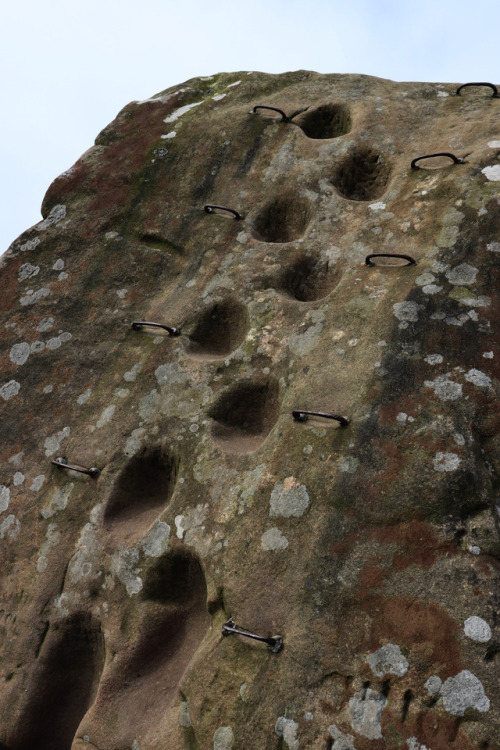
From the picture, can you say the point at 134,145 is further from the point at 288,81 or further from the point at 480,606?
the point at 480,606

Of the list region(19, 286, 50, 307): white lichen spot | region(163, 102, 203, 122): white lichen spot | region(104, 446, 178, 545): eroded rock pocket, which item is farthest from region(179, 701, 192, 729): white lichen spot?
region(163, 102, 203, 122): white lichen spot

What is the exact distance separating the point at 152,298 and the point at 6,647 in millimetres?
2319

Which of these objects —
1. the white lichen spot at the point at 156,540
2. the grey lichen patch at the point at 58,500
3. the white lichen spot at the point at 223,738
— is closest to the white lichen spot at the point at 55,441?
the grey lichen patch at the point at 58,500

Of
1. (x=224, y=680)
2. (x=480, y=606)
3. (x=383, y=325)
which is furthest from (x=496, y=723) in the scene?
(x=383, y=325)

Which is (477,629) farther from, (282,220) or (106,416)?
(282,220)

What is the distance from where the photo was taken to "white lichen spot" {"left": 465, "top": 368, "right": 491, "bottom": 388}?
3.34 m

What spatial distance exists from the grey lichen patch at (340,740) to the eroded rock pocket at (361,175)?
3406mm

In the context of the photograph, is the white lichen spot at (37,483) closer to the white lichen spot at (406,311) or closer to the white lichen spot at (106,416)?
the white lichen spot at (106,416)

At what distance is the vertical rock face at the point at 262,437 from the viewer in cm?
291

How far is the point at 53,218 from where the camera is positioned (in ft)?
17.4

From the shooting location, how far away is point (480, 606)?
2.78 metres

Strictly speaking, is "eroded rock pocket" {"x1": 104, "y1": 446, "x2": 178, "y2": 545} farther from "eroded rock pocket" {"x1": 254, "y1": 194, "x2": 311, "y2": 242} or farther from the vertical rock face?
"eroded rock pocket" {"x1": 254, "y1": 194, "x2": 311, "y2": 242}

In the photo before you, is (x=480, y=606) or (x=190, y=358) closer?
(x=480, y=606)

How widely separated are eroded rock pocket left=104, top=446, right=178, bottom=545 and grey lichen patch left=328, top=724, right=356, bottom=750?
1.53 m
